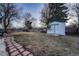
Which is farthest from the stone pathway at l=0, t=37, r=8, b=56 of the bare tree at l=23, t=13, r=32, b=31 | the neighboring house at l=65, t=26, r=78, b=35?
the neighboring house at l=65, t=26, r=78, b=35

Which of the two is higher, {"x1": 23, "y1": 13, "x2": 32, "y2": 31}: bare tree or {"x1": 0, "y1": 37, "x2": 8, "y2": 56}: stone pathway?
{"x1": 23, "y1": 13, "x2": 32, "y2": 31}: bare tree

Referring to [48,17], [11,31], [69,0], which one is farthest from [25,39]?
[69,0]

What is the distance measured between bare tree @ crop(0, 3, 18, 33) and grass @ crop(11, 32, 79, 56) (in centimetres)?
11

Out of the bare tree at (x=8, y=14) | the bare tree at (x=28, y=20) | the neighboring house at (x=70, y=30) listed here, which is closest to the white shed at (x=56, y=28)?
the neighboring house at (x=70, y=30)

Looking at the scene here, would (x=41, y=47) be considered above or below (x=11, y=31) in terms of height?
below

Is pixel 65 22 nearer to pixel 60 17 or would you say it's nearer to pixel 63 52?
pixel 60 17

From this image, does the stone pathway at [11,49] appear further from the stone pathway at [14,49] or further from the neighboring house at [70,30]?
the neighboring house at [70,30]

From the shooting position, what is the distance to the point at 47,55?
115 cm

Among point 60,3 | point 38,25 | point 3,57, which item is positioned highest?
Answer: point 60,3

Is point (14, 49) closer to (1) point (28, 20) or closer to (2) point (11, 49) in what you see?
(2) point (11, 49)

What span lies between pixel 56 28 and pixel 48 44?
141 mm

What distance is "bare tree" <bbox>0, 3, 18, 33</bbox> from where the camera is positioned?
3.90 ft

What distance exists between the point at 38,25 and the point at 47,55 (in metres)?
0.25

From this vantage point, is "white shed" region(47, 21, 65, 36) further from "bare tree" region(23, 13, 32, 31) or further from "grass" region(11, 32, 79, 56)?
"bare tree" region(23, 13, 32, 31)
